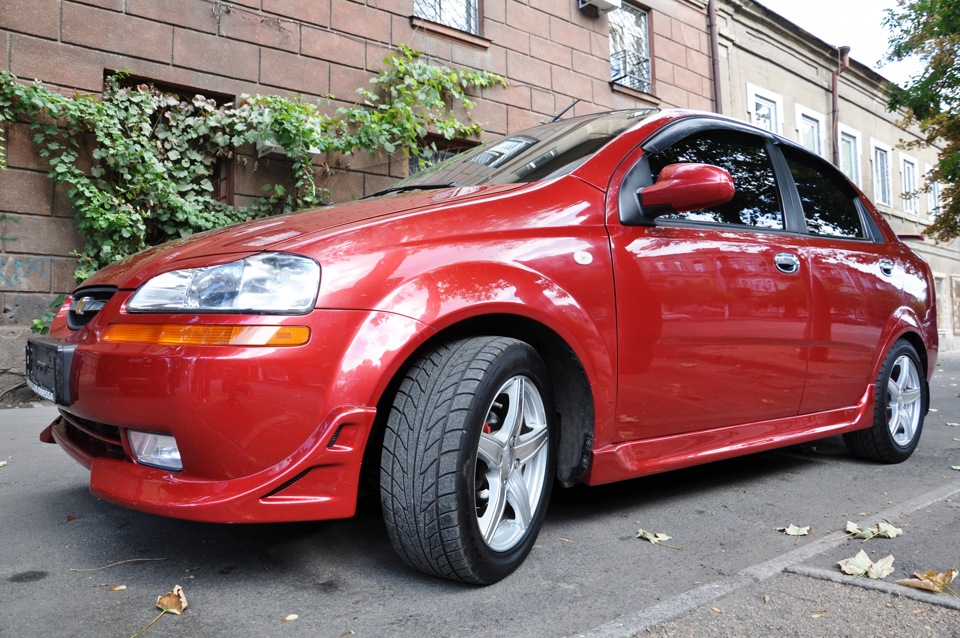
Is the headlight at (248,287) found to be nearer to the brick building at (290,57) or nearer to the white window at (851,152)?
the brick building at (290,57)

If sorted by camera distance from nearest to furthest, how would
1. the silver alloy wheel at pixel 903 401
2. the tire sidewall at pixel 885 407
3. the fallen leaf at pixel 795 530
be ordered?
1. the fallen leaf at pixel 795 530
2. the tire sidewall at pixel 885 407
3. the silver alloy wheel at pixel 903 401

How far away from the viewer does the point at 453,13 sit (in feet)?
29.8

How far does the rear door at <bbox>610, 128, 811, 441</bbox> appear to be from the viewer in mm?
2477

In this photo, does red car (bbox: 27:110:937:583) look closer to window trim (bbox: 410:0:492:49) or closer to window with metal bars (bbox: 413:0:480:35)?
window trim (bbox: 410:0:492:49)

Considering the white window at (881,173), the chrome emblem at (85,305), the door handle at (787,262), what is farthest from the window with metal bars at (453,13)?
the white window at (881,173)

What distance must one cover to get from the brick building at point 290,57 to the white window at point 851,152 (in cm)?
734

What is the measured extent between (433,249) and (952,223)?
14.9 m

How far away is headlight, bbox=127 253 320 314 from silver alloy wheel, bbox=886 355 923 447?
122 inches

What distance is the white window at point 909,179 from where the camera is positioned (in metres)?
20.1

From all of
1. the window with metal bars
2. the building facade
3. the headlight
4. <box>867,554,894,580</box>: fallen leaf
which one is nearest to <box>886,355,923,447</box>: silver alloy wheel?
<box>867,554,894,580</box>: fallen leaf

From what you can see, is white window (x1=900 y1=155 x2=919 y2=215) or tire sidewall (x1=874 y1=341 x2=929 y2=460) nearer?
tire sidewall (x1=874 y1=341 x2=929 y2=460)

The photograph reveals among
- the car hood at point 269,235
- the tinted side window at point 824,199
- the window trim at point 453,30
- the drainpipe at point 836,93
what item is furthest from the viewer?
the drainpipe at point 836,93

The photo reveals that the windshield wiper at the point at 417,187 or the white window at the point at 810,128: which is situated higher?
the white window at the point at 810,128

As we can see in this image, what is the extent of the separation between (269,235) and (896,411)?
128 inches
